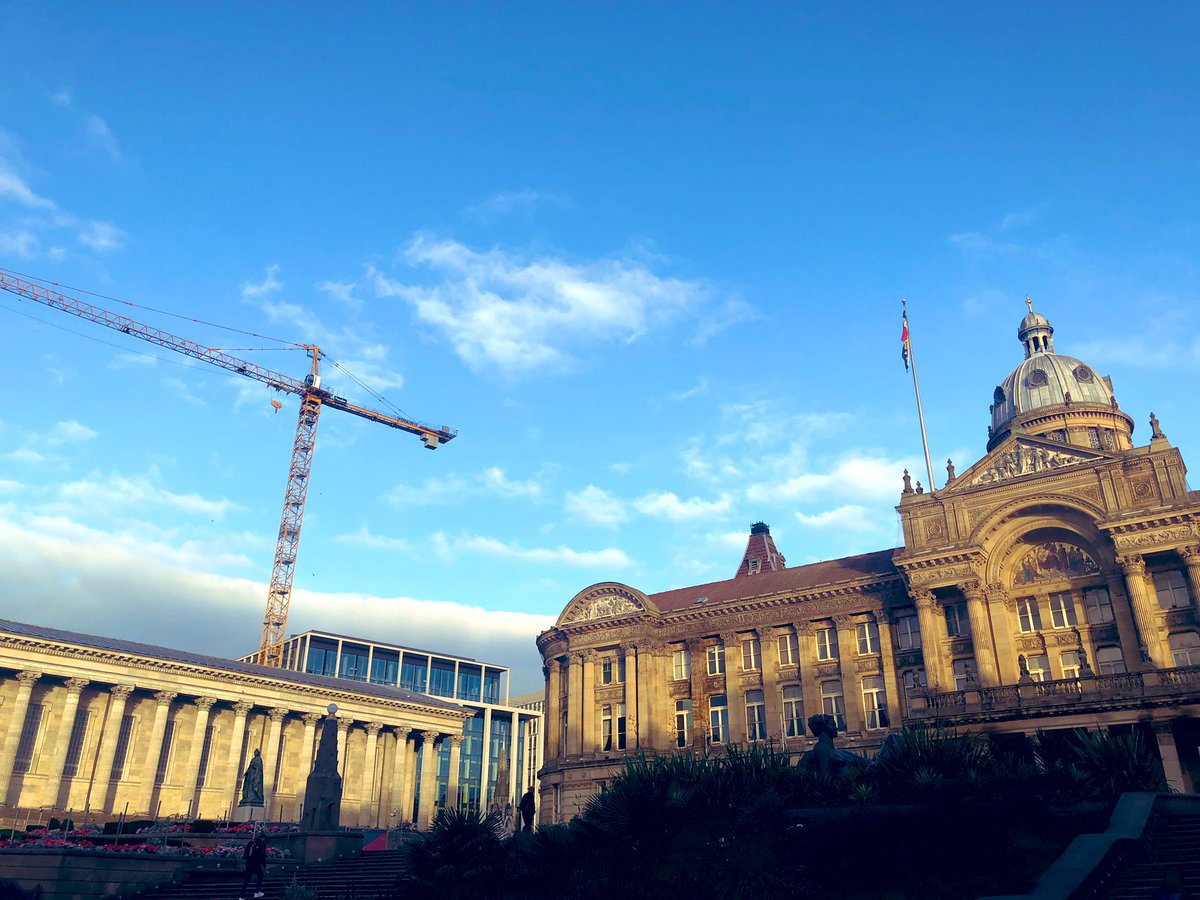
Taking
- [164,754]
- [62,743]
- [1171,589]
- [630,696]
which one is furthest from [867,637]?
[62,743]

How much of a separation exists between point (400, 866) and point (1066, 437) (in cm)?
5434

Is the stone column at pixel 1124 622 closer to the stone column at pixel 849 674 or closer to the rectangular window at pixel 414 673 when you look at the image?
the stone column at pixel 849 674

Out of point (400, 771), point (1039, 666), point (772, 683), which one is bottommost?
point (400, 771)

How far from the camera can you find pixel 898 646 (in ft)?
174

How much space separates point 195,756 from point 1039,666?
49.5 metres

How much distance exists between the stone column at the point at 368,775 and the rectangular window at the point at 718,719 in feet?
82.4

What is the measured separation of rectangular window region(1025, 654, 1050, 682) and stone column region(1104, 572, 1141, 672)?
3482 mm

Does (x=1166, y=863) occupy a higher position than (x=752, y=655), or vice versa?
(x=752, y=655)

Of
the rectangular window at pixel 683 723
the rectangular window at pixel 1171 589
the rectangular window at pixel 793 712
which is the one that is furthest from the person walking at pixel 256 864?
the rectangular window at pixel 1171 589

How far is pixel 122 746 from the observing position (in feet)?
189

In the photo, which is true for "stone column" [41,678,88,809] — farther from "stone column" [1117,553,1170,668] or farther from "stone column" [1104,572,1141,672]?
"stone column" [1117,553,1170,668]

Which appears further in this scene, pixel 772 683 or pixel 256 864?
pixel 772 683

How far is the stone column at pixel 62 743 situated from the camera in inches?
2067

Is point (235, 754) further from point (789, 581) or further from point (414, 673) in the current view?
point (414, 673)
